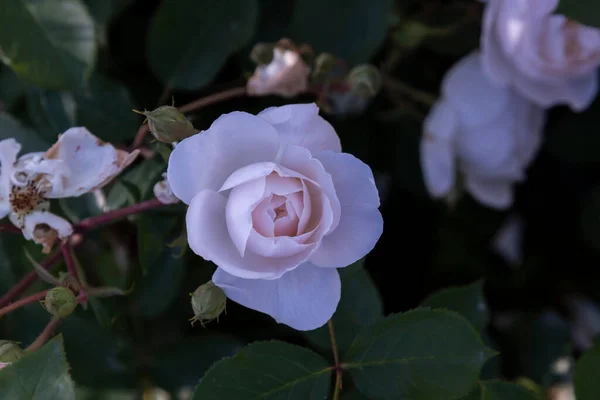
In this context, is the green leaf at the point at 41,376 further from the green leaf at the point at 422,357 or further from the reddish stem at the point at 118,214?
the green leaf at the point at 422,357

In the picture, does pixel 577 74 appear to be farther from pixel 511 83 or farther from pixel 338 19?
pixel 338 19

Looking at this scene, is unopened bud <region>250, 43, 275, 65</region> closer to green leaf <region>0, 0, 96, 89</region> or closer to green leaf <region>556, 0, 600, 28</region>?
green leaf <region>0, 0, 96, 89</region>

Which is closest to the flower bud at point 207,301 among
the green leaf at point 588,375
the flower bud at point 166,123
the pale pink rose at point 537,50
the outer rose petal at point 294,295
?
the outer rose petal at point 294,295

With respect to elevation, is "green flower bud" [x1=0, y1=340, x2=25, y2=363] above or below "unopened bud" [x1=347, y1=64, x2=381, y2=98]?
below

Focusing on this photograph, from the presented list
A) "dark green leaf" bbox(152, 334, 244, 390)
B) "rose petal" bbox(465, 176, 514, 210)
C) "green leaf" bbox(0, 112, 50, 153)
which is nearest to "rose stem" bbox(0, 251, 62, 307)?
"green leaf" bbox(0, 112, 50, 153)

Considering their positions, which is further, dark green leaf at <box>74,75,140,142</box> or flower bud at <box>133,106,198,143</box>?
dark green leaf at <box>74,75,140,142</box>
